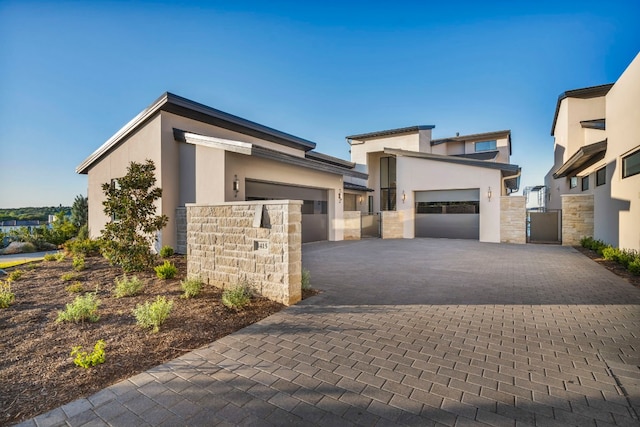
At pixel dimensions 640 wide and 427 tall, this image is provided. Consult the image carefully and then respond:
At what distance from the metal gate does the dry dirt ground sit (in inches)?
690

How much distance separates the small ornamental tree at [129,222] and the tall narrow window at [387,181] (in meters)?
20.5

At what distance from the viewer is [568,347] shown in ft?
12.0

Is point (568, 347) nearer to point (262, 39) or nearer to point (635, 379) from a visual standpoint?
point (635, 379)

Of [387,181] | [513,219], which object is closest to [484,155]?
[387,181]

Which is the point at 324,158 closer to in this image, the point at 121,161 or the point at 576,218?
the point at 121,161

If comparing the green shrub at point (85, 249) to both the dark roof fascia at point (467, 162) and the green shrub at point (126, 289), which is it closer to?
the green shrub at point (126, 289)

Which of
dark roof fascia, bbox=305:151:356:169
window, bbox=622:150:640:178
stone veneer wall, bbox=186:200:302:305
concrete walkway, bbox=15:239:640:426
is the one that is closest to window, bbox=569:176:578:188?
window, bbox=622:150:640:178

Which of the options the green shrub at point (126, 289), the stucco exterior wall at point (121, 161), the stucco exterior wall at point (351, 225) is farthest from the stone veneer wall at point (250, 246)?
the stucco exterior wall at point (351, 225)

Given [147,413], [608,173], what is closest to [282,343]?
[147,413]

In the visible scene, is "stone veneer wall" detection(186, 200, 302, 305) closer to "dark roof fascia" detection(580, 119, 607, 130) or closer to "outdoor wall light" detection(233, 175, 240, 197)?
"outdoor wall light" detection(233, 175, 240, 197)

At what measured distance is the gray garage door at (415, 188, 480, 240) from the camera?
55.4 feet

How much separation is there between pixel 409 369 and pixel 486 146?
29902 mm

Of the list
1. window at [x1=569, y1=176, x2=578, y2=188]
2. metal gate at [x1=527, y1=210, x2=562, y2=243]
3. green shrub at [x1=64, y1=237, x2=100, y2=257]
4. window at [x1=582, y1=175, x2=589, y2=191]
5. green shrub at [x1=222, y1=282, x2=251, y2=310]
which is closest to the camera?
green shrub at [x1=222, y1=282, x2=251, y2=310]

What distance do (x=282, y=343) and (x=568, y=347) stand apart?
3.65 m
